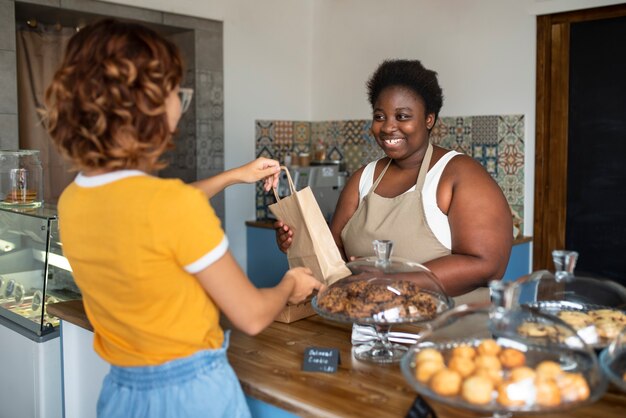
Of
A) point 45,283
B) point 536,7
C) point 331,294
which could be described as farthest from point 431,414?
point 536,7

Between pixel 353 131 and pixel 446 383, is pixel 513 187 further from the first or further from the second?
pixel 446 383

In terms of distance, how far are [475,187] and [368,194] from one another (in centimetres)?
42

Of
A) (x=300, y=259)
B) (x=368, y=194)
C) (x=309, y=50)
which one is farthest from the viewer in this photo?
(x=309, y=50)

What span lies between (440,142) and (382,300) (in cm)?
277

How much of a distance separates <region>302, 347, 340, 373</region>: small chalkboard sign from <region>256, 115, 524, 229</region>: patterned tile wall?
2.58 metres

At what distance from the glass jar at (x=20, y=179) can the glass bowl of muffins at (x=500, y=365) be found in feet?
6.79

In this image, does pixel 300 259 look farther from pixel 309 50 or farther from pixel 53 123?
pixel 309 50

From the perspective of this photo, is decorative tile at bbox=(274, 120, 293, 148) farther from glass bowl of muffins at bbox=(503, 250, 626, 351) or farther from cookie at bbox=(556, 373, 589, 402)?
cookie at bbox=(556, 373, 589, 402)

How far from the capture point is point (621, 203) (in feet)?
11.7

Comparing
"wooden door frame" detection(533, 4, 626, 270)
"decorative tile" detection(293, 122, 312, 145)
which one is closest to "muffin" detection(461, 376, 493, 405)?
"wooden door frame" detection(533, 4, 626, 270)

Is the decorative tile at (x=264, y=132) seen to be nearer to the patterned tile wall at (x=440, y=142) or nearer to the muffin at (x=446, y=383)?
the patterned tile wall at (x=440, y=142)

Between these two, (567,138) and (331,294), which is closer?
(331,294)

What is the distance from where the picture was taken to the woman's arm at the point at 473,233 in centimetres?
202

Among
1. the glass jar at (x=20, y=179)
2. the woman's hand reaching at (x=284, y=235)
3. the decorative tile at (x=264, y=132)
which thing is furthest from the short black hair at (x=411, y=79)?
the decorative tile at (x=264, y=132)
